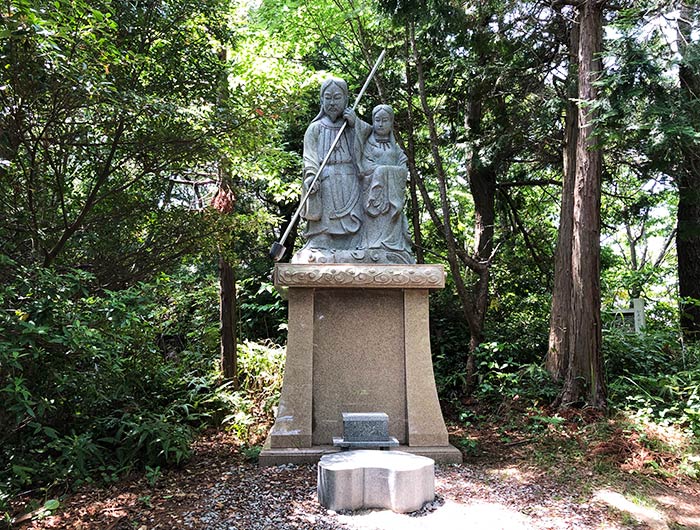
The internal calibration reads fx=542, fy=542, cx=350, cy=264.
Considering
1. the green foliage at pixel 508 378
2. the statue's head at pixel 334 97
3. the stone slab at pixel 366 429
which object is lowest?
the stone slab at pixel 366 429

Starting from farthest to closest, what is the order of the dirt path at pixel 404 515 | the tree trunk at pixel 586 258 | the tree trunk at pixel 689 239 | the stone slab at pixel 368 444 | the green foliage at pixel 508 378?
the tree trunk at pixel 689 239
the green foliage at pixel 508 378
the tree trunk at pixel 586 258
the stone slab at pixel 368 444
the dirt path at pixel 404 515

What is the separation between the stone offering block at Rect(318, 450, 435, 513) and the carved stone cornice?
1617 mm

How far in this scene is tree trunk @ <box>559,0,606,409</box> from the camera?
562 cm

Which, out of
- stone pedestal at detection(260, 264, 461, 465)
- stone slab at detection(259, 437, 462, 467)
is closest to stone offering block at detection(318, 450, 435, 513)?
stone slab at detection(259, 437, 462, 467)

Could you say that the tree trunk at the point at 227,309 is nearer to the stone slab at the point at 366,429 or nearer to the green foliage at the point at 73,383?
the green foliage at the point at 73,383

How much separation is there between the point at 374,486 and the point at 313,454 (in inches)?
44.2

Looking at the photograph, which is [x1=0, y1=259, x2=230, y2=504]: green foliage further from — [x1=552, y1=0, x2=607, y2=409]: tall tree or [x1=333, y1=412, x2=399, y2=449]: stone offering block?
[x1=552, y1=0, x2=607, y2=409]: tall tree

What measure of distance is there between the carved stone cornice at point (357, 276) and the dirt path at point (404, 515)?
1.47 meters

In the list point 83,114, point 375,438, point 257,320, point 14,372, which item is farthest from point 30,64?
point 257,320

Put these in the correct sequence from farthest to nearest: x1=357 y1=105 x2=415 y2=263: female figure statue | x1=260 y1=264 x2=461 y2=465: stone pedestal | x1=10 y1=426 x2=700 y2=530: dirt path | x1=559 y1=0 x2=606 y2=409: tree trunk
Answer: x1=559 y1=0 x2=606 y2=409: tree trunk → x1=357 y1=105 x2=415 y2=263: female figure statue → x1=260 y1=264 x2=461 y2=465: stone pedestal → x1=10 y1=426 x2=700 y2=530: dirt path

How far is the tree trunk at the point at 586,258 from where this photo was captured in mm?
5617

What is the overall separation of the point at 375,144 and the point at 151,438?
3283 mm

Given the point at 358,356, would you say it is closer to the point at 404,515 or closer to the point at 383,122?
the point at 404,515

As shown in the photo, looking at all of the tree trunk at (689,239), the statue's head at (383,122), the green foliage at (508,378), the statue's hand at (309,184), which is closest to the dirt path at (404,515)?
the green foliage at (508,378)
